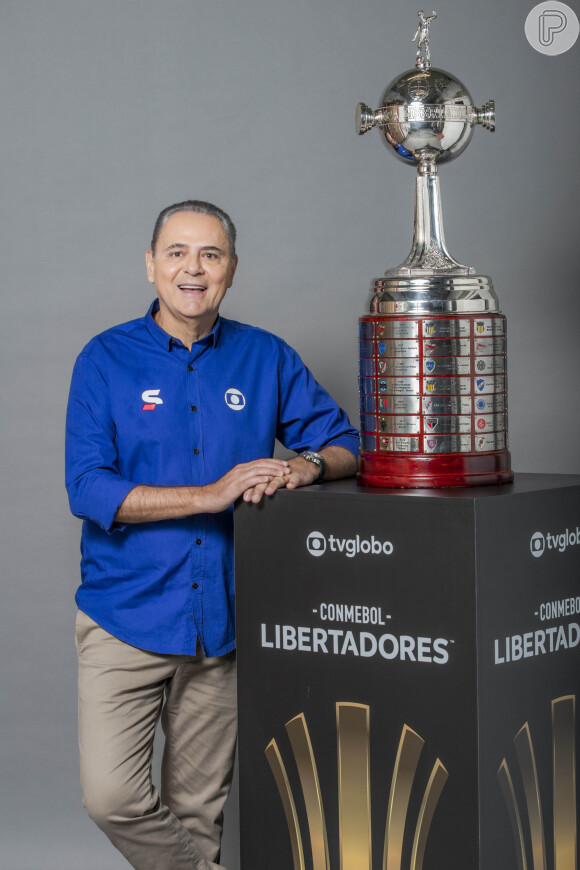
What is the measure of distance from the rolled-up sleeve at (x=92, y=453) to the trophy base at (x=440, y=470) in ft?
1.89

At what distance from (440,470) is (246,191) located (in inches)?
63.3

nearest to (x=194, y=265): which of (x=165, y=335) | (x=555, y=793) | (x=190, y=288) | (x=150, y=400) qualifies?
(x=190, y=288)

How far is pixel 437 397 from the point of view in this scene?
1969mm

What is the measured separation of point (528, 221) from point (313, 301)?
0.66 metres

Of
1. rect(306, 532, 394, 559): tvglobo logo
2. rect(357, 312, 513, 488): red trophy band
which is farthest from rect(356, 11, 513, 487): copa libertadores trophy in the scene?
rect(306, 532, 394, 559): tvglobo logo

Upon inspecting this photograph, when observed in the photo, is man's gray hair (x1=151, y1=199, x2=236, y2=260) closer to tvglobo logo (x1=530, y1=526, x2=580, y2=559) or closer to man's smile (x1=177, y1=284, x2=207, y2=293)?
man's smile (x1=177, y1=284, x2=207, y2=293)

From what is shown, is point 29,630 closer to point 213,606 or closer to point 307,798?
point 213,606

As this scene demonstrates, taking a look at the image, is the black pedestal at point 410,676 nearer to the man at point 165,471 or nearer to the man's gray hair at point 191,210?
the man at point 165,471

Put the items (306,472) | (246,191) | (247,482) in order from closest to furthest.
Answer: (247,482) < (306,472) < (246,191)

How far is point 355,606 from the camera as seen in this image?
6.49 feet

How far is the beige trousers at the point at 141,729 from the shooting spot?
8.35 ft

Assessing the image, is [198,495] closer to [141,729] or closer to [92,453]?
[92,453]
